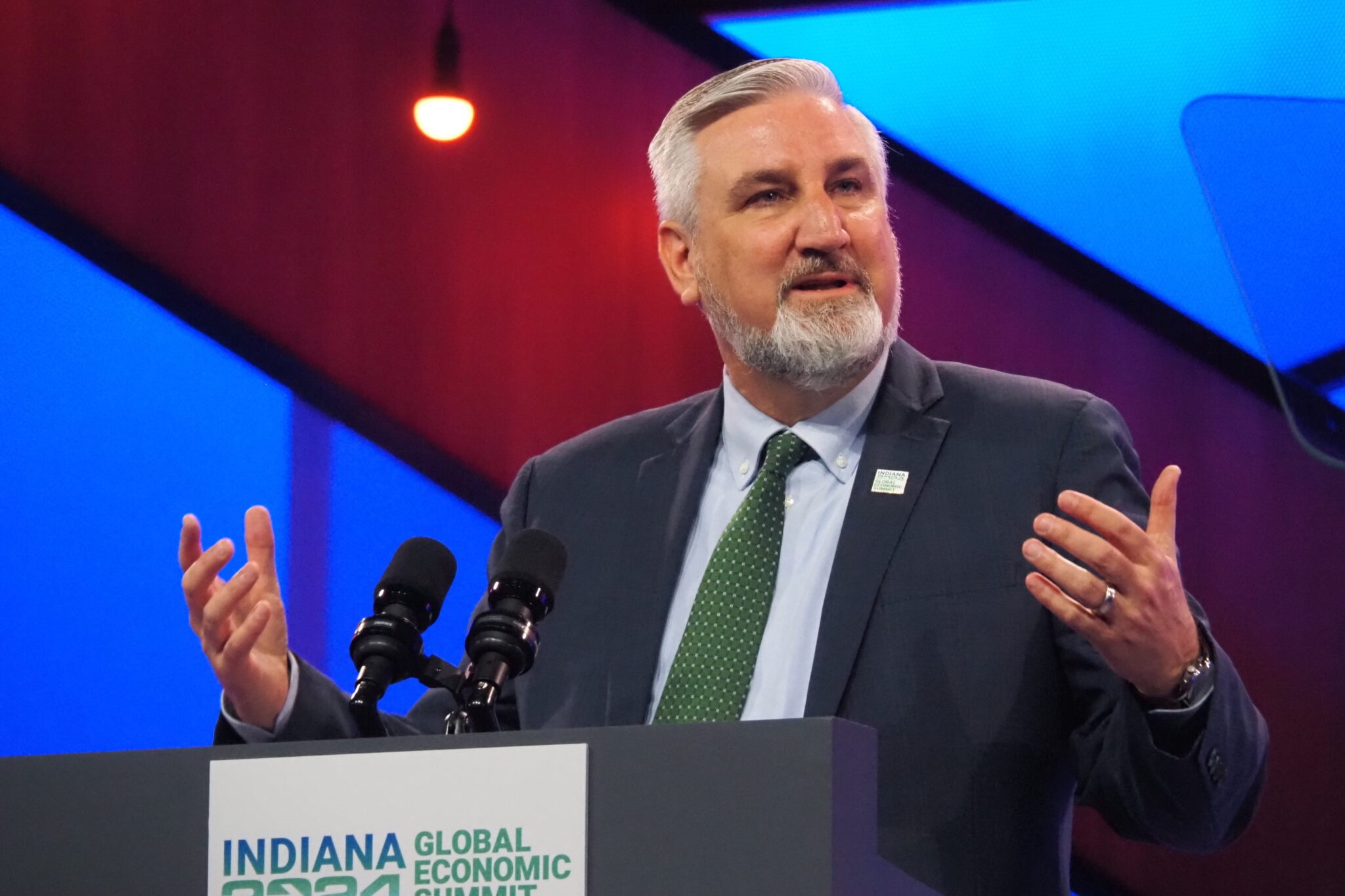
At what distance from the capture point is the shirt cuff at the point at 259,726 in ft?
5.42

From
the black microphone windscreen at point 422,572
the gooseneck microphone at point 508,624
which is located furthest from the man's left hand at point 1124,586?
the black microphone windscreen at point 422,572

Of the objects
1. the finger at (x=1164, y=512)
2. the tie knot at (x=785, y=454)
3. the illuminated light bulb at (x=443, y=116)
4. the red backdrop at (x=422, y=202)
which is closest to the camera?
the finger at (x=1164, y=512)

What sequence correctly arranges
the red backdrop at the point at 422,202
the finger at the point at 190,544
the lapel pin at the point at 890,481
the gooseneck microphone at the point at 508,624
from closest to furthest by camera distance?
1. the gooseneck microphone at the point at 508,624
2. the finger at the point at 190,544
3. the lapel pin at the point at 890,481
4. the red backdrop at the point at 422,202

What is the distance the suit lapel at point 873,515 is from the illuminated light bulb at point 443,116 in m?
1.24

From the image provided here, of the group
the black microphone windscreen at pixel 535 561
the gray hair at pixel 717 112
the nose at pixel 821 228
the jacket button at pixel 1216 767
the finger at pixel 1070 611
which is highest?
the gray hair at pixel 717 112

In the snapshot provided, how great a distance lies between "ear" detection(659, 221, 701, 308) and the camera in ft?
8.05

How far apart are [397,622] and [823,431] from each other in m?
0.88

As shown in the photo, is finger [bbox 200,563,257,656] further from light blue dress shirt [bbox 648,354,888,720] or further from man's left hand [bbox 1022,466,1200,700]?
man's left hand [bbox 1022,466,1200,700]

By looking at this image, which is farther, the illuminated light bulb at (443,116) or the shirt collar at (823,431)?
the illuminated light bulb at (443,116)

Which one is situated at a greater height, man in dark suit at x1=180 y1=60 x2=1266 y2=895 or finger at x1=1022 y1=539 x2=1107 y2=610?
man in dark suit at x1=180 y1=60 x2=1266 y2=895

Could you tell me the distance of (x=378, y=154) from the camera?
309 cm

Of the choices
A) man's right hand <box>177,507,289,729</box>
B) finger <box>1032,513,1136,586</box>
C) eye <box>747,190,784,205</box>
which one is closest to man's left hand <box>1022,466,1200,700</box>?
finger <box>1032,513,1136,586</box>

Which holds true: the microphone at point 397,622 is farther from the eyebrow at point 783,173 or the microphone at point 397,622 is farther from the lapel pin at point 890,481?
the eyebrow at point 783,173

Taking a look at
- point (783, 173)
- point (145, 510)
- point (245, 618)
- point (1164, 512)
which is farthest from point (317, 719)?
point (145, 510)
